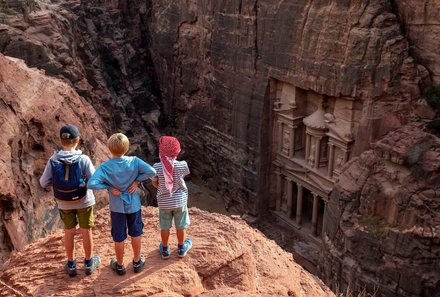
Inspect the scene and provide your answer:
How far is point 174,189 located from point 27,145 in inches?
241

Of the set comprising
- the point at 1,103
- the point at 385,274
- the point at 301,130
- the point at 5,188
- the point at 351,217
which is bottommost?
the point at 385,274

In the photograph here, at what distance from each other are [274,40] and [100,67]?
38.1 feet

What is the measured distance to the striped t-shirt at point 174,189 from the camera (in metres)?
6.02

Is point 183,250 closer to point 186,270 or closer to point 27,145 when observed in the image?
point 186,270

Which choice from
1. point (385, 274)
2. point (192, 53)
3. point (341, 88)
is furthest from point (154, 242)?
point (192, 53)

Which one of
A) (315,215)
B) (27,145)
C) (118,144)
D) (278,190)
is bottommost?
(315,215)

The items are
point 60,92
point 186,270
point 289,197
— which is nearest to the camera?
point 186,270

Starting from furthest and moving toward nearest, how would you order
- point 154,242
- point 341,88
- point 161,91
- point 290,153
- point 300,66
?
point 161,91, point 290,153, point 300,66, point 341,88, point 154,242

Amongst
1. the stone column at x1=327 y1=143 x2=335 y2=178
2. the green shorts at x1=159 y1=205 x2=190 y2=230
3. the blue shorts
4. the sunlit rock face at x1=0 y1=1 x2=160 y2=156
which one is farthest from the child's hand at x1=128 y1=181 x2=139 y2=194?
the sunlit rock face at x1=0 y1=1 x2=160 y2=156

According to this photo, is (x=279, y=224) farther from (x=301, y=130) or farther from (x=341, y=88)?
(x=341, y=88)

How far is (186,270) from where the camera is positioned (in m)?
5.98

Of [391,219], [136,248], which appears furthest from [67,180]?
[391,219]

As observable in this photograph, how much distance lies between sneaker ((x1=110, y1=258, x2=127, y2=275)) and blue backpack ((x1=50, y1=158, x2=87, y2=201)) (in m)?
0.90

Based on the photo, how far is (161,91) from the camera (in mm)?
30859
